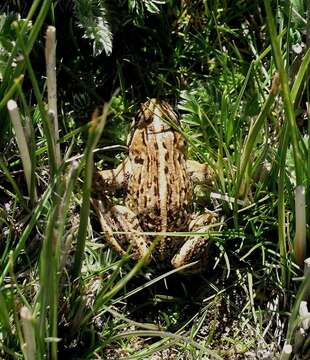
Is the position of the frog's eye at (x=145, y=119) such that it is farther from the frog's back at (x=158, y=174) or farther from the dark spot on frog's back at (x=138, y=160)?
the dark spot on frog's back at (x=138, y=160)

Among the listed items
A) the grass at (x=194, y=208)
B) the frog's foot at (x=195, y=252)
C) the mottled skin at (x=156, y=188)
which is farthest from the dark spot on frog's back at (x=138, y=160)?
the frog's foot at (x=195, y=252)

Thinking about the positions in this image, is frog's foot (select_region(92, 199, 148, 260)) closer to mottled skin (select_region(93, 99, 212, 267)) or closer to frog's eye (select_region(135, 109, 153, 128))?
mottled skin (select_region(93, 99, 212, 267))

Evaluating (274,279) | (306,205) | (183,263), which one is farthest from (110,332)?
(306,205)

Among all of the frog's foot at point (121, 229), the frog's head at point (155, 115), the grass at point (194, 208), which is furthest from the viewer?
the frog's head at point (155, 115)

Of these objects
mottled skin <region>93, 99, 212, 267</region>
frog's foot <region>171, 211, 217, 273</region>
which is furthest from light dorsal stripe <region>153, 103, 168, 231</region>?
frog's foot <region>171, 211, 217, 273</region>

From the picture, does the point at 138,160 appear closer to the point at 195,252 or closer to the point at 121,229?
the point at 121,229
